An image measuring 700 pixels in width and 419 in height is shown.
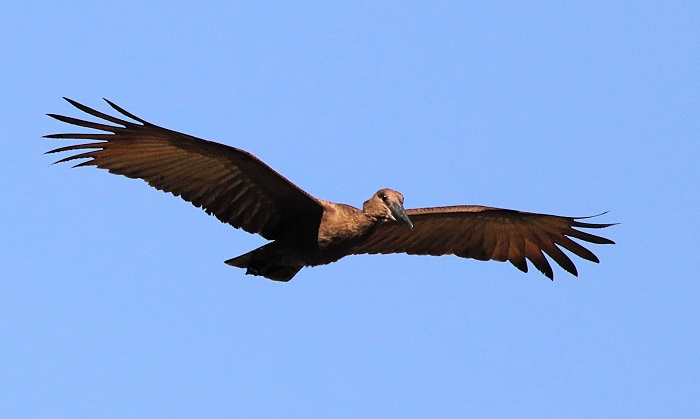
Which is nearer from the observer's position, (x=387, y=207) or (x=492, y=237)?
(x=387, y=207)

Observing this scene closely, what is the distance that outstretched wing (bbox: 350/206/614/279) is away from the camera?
48.3ft

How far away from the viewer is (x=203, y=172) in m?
13.3

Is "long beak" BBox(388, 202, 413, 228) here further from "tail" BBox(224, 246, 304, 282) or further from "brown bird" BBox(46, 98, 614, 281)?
"tail" BBox(224, 246, 304, 282)

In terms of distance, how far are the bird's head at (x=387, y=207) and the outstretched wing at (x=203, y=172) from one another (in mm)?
535

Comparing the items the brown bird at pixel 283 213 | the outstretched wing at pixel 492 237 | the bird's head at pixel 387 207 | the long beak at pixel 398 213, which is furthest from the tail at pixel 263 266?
the long beak at pixel 398 213

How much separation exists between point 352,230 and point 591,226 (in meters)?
2.80

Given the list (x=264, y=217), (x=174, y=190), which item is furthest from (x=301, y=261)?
(x=174, y=190)

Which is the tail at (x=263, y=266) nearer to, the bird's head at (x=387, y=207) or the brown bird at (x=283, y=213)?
the brown bird at (x=283, y=213)

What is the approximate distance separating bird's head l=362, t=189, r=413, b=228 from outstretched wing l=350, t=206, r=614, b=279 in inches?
44.6

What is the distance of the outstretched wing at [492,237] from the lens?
14711 millimetres

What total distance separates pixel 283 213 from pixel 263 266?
1.88 feet

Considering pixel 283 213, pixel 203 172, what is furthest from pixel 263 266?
pixel 203 172

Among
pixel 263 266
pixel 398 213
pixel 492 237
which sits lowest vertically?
pixel 263 266

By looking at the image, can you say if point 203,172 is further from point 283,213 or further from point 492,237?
point 492,237
